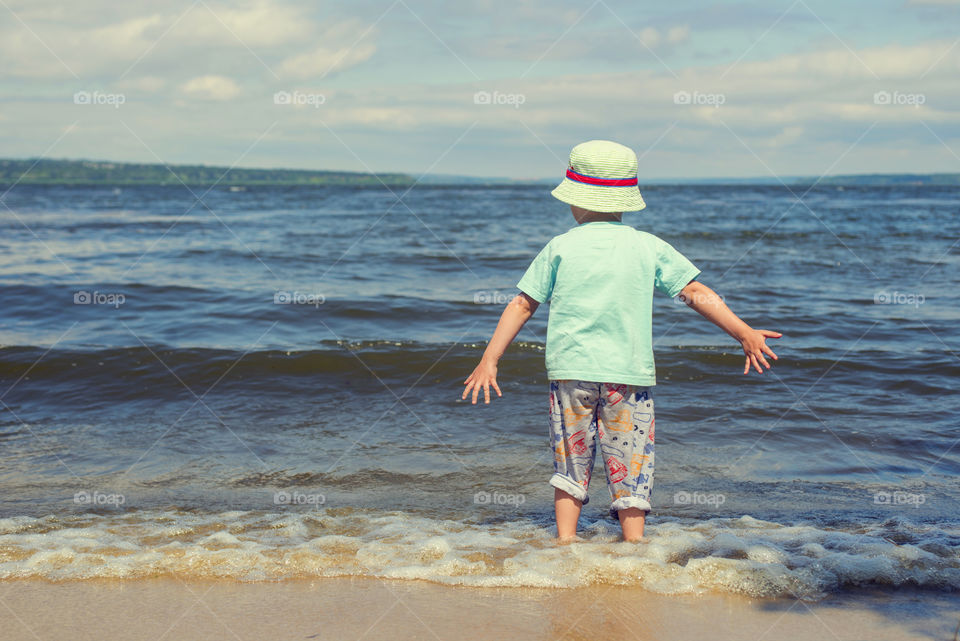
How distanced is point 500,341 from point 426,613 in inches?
46.9

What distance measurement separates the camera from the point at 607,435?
374cm

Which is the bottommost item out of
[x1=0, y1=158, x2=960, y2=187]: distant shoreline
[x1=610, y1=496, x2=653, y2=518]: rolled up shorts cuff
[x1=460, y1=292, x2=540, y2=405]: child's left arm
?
[x1=610, y1=496, x2=653, y2=518]: rolled up shorts cuff

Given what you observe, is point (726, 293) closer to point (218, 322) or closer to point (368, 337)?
point (368, 337)

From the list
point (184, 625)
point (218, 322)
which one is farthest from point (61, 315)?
point (184, 625)

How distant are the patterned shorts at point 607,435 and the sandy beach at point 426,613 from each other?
1.74 ft

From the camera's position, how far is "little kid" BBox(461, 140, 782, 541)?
3613mm

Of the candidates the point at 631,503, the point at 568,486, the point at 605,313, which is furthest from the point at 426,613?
the point at 605,313

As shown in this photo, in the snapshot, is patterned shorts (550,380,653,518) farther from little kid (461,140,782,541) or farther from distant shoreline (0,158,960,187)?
distant shoreline (0,158,960,187)

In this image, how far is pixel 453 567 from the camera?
3.62 metres

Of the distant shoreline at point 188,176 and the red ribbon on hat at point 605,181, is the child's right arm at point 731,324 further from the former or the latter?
the distant shoreline at point 188,176

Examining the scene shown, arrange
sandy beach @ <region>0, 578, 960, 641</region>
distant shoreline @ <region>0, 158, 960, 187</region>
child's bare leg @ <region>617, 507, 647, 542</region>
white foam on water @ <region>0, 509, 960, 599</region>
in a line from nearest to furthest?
1. sandy beach @ <region>0, 578, 960, 641</region>
2. white foam on water @ <region>0, 509, 960, 599</region>
3. child's bare leg @ <region>617, 507, 647, 542</region>
4. distant shoreline @ <region>0, 158, 960, 187</region>

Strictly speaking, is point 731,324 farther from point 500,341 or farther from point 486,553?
point 486,553

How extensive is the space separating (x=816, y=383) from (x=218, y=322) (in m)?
7.49

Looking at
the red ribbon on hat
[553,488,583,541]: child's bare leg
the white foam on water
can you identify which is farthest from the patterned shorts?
the red ribbon on hat
